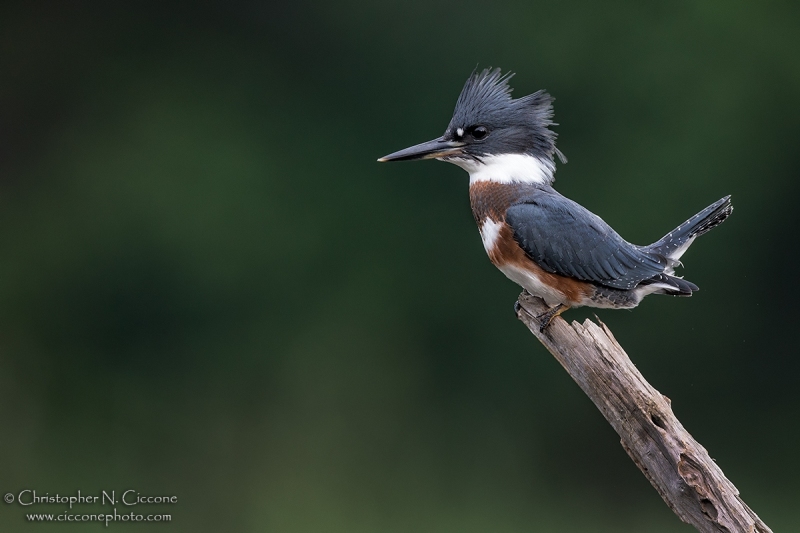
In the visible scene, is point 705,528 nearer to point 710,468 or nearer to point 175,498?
point 710,468

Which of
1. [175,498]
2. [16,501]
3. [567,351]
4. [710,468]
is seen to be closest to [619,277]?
[567,351]

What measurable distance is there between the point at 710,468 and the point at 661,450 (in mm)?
133

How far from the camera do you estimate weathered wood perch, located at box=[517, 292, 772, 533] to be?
1.99m

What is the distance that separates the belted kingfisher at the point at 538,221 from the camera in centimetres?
267

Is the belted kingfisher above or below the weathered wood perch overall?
above

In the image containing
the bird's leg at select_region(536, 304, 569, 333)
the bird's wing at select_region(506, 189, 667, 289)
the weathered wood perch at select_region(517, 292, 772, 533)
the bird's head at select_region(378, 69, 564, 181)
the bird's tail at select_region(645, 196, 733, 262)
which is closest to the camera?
the weathered wood perch at select_region(517, 292, 772, 533)

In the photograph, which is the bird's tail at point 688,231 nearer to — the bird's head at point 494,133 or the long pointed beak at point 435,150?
the bird's head at point 494,133

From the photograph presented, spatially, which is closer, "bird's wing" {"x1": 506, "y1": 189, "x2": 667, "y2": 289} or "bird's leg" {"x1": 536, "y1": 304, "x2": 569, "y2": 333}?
"bird's leg" {"x1": 536, "y1": 304, "x2": 569, "y2": 333}

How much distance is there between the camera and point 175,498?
4.84 m

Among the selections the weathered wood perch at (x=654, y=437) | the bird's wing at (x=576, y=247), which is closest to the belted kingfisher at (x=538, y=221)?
the bird's wing at (x=576, y=247)

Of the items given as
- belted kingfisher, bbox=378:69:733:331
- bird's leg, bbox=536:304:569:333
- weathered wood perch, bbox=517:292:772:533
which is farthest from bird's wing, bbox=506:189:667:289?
weathered wood perch, bbox=517:292:772:533

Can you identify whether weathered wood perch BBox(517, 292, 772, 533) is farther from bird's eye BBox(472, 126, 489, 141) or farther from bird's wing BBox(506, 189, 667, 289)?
bird's eye BBox(472, 126, 489, 141)

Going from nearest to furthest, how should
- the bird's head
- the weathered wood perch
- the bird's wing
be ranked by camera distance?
the weathered wood perch < the bird's wing < the bird's head

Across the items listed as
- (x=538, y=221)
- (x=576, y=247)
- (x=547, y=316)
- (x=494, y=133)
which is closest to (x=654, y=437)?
(x=547, y=316)
